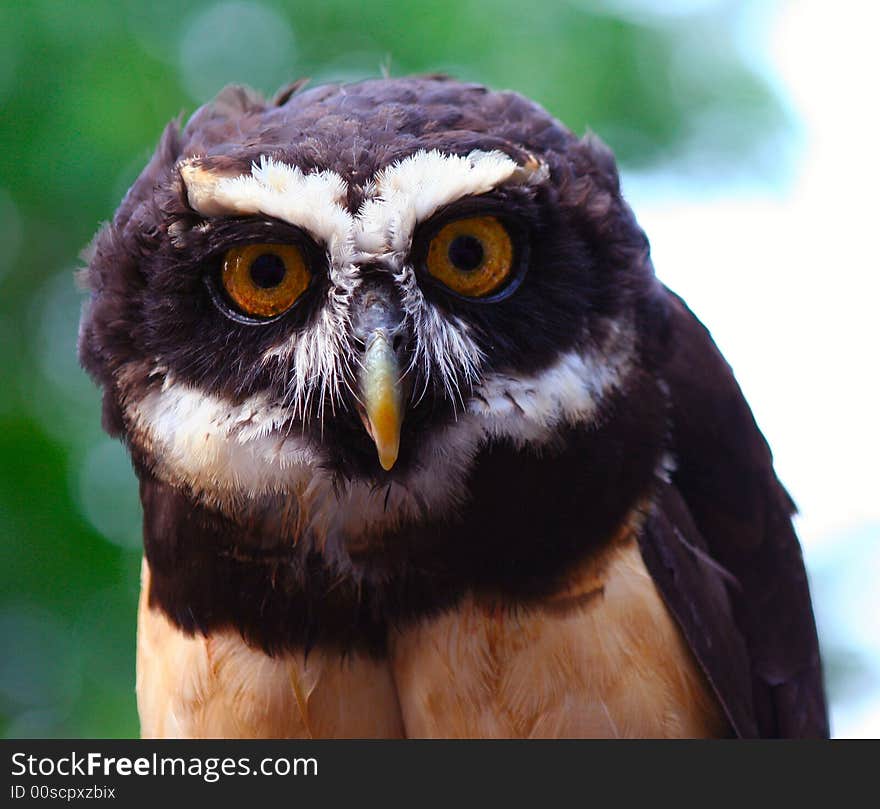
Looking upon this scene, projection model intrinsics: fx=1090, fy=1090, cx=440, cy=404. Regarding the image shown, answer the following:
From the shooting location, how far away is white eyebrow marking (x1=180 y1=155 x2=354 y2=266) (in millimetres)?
1635

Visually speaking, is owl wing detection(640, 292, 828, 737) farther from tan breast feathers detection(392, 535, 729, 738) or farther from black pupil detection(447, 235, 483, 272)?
black pupil detection(447, 235, 483, 272)

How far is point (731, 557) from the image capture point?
227cm

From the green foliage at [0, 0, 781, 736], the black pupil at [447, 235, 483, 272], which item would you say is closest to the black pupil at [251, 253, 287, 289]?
the black pupil at [447, 235, 483, 272]

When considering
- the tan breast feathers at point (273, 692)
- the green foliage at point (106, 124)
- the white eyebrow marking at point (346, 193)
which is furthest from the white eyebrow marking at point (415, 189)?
the green foliage at point (106, 124)

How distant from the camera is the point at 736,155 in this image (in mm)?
4418

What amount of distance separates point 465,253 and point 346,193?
Result: 0.69 feet

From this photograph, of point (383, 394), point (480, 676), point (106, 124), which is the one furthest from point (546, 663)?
point (106, 124)

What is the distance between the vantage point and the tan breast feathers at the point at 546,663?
6.26 feet

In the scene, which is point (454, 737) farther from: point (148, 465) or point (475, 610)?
point (148, 465)

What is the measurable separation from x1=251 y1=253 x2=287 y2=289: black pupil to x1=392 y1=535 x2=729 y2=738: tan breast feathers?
651 millimetres

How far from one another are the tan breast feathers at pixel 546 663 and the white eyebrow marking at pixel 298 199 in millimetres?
684

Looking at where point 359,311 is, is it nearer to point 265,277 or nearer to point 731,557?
point 265,277

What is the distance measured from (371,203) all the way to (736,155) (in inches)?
124

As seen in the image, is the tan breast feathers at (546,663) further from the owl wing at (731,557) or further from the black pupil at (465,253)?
the black pupil at (465,253)
